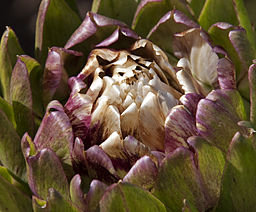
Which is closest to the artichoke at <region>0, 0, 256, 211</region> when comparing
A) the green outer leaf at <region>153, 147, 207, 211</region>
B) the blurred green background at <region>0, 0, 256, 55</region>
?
the green outer leaf at <region>153, 147, 207, 211</region>

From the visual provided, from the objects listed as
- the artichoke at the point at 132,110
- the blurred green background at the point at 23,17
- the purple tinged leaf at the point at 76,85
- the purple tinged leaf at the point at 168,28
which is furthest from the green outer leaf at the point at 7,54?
the blurred green background at the point at 23,17

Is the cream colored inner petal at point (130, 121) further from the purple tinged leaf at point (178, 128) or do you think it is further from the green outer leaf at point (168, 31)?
the green outer leaf at point (168, 31)

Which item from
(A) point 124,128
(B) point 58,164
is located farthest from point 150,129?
(B) point 58,164

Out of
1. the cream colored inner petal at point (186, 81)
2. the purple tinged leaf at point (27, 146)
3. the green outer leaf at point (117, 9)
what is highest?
the green outer leaf at point (117, 9)

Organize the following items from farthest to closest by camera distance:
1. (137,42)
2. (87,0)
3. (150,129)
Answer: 1. (87,0)
2. (137,42)
3. (150,129)

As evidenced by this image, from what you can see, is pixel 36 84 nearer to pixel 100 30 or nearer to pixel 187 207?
pixel 100 30

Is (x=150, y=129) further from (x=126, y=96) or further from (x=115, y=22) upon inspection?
(x=115, y=22)

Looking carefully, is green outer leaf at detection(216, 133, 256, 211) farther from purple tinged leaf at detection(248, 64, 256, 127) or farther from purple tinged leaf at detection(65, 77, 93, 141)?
purple tinged leaf at detection(65, 77, 93, 141)
